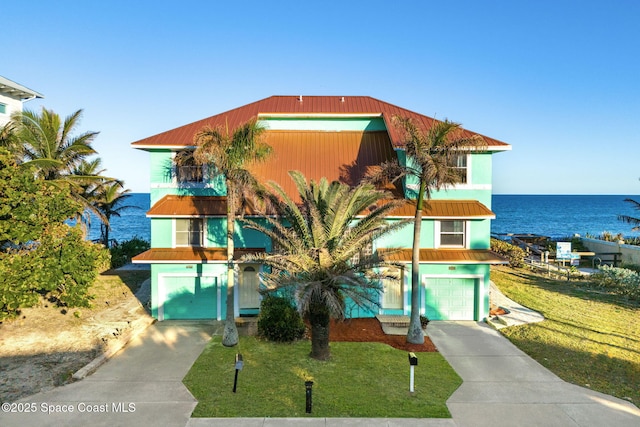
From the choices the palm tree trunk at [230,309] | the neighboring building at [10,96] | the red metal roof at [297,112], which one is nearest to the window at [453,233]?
the red metal roof at [297,112]

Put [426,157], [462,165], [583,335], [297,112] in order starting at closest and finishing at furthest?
[426,157]
[583,335]
[462,165]
[297,112]

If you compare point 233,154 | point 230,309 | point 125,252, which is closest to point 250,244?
point 230,309

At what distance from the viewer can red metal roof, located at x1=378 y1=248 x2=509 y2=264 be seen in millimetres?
16484

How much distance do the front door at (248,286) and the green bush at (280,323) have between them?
2684 mm

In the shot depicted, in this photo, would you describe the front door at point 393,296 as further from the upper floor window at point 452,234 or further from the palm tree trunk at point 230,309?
the palm tree trunk at point 230,309

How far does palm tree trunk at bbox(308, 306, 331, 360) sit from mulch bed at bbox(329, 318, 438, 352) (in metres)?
1.54

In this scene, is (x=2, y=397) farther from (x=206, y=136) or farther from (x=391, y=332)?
(x=391, y=332)

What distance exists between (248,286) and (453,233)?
31.6ft

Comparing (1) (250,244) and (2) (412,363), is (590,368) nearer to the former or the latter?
(2) (412,363)

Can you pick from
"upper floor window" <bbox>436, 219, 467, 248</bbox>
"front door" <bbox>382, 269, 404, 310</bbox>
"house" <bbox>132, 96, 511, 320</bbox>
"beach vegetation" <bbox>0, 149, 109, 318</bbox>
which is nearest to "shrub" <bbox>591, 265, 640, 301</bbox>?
"house" <bbox>132, 96, 511, 320</bbox>

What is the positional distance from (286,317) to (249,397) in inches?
170

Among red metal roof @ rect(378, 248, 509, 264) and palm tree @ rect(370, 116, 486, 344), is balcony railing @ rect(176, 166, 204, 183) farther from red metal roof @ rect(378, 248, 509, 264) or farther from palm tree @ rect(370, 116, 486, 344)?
red metal roof @ rect(378, 248, 509, 264)

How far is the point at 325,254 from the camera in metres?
12.5

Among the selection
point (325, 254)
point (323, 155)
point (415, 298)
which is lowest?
point (415, 298)
